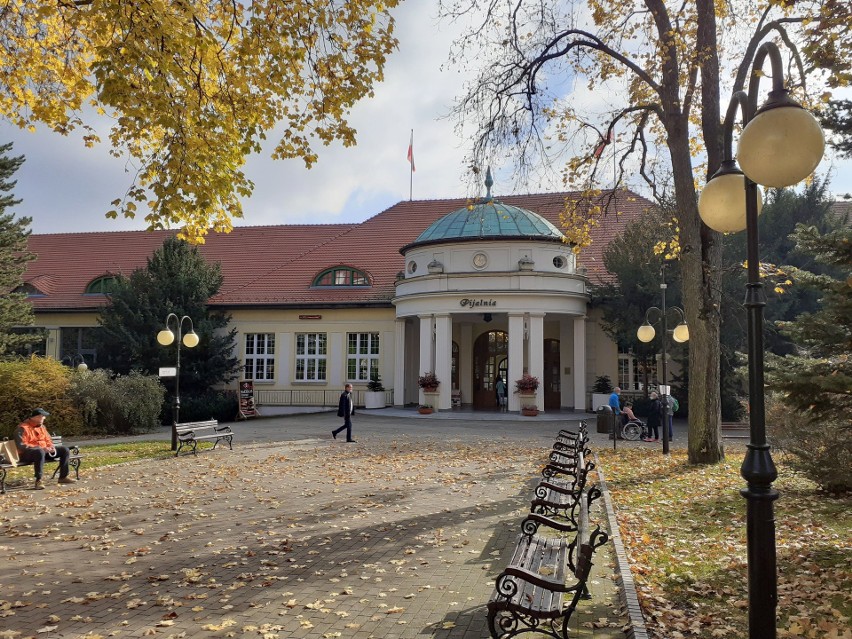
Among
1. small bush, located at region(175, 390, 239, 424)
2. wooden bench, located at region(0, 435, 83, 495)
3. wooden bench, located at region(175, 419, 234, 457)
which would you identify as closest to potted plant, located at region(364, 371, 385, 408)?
small bush, located at region(175, 390, 239, 424)

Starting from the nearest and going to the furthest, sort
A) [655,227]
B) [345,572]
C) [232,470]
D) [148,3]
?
[345,572] < [148,3] < [232,470] < [655,227]

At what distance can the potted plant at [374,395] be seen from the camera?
29.9 metres

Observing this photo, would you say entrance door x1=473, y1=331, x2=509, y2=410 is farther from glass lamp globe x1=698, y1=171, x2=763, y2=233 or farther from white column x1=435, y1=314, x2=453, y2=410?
glass lamp globe x1=698, y1=171, x2=763, y2=233

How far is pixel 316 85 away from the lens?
Answer: 9.20 metres

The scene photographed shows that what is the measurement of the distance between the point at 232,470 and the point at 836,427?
11.1 metres

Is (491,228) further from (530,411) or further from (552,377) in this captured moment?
(552,377)

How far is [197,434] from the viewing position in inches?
700

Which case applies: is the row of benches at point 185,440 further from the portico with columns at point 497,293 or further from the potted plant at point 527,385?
the potted plant at point 527,385

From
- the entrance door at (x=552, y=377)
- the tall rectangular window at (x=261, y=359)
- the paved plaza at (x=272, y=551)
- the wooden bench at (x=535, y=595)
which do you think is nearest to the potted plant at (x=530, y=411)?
the entrance door at (x=552, y=377)

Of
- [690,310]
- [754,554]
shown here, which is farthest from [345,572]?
[690,310]

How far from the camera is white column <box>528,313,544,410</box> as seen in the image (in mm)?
26812

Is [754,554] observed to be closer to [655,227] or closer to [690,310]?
[690,310]

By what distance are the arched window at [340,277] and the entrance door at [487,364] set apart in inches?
282

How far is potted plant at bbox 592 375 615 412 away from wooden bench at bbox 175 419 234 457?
1573 cm
